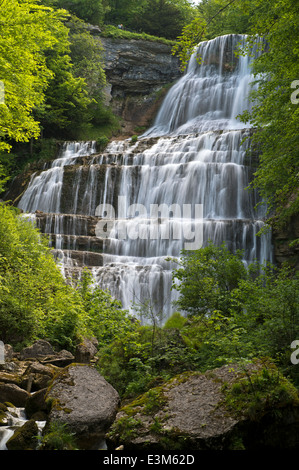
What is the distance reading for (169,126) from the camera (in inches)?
1208

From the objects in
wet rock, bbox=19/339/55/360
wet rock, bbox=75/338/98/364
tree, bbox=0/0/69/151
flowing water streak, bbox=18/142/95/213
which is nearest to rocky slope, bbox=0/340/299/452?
wet rock, bbox=19/339/55/360

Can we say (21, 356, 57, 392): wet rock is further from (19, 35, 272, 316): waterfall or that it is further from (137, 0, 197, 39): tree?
(137, 0, 197, 39): tree

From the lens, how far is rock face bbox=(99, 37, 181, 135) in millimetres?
35125

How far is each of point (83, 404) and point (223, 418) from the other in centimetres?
173

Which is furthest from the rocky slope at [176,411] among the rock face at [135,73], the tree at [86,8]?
the tree at [86,8]

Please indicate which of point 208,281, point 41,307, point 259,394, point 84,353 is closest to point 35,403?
point 84,353

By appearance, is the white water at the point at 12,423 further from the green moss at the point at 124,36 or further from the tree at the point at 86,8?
the tree at the point at 86,8

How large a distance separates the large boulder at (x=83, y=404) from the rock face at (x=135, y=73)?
31.4 m

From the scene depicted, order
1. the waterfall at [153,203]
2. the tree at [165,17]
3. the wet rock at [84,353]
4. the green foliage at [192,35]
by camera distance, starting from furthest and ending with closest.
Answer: the tree at [165,17] → the waterfall at [153,203] → the wet rock at [84,353] → the green foliage at [192,35]

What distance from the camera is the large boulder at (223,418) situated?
3998 millimetres

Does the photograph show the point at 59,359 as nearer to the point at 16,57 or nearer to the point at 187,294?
the point at 187,294

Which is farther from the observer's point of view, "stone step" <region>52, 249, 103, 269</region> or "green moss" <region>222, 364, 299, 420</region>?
"stone step" <region>52, 249, 103, 269</region>

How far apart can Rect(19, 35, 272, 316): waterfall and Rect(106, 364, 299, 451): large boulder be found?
8.11 meters
